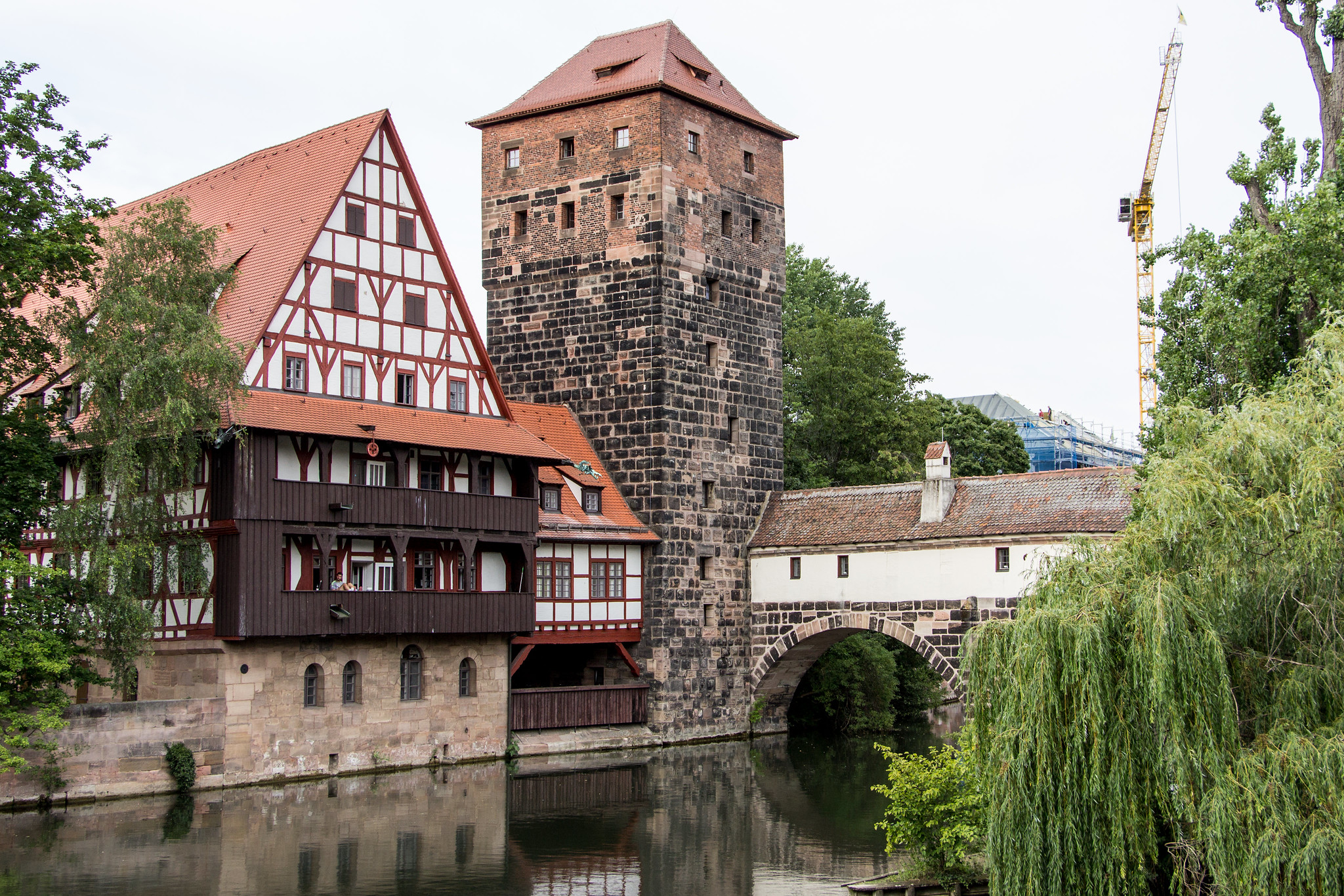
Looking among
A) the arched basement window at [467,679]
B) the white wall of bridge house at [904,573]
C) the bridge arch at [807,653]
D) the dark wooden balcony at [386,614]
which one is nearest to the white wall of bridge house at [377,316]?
the dark wooden balcony at [386,614]

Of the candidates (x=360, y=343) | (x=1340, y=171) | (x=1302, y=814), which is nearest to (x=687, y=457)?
(x=360, y=343)

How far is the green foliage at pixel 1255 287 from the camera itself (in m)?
22.6

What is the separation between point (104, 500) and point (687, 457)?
50.4ft

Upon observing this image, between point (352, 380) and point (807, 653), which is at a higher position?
point (352, 380)

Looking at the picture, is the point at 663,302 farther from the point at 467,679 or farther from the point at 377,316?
the point at 467,679

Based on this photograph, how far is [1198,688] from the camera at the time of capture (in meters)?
14.3

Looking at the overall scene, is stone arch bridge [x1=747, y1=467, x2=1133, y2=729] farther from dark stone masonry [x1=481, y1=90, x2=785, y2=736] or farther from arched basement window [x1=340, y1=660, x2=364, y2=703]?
arched basement window [x1=340, y1=660, x2=364, y2=703]

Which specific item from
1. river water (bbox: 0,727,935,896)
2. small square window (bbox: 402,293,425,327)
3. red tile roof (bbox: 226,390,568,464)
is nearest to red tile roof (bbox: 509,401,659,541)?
red tile roof (bbox: 226,390,568,464)

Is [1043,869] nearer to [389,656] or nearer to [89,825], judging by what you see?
[89,825]

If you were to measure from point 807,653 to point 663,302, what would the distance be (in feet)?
33.0

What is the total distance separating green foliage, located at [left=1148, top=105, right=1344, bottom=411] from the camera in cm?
2259

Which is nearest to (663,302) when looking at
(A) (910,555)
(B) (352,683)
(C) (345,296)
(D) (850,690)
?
(A) (910,555)

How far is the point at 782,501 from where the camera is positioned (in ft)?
132

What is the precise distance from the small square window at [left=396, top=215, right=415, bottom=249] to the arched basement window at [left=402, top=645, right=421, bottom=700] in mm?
8698
